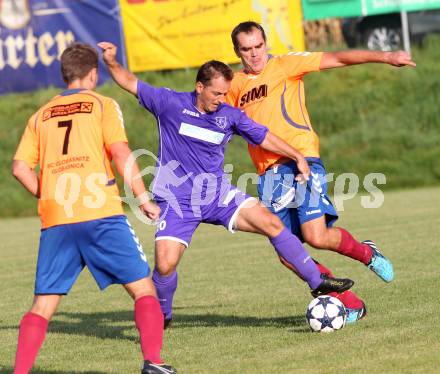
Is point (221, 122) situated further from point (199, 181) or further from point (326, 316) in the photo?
point (326, 316)

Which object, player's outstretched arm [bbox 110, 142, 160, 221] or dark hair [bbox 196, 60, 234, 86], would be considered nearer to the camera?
player's outstretched arm [bbox 110, 142, 160, 221]

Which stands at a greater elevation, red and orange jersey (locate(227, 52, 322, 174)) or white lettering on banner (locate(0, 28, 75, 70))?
white lettering on banner (locate(0, 28, 75, 70))

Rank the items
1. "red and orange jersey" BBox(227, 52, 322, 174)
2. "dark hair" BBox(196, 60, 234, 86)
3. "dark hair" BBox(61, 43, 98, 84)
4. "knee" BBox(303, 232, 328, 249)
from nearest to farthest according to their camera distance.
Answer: "dark hair" BBox(61, 43, 98, 84), "dark hair" BBox(196, 60, 234, 86), "knee" BBox(303, 232, 328, 249), "red and orange jersey" BBox(227, 52, 322, 174)

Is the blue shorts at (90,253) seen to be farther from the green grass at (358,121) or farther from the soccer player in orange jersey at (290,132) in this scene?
the green grass at (358,121)

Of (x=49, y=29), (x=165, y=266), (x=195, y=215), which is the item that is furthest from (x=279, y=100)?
(x=49, y=29)

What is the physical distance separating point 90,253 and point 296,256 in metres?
2.03

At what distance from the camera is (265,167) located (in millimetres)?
7520

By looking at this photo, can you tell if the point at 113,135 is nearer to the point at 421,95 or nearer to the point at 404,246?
the point at 404,246

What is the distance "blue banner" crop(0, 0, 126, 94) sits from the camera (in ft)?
64.6

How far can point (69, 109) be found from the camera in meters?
5.42

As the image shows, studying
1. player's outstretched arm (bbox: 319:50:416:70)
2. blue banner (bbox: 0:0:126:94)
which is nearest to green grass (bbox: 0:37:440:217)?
blue banner (bbox: 0:0:126:94)

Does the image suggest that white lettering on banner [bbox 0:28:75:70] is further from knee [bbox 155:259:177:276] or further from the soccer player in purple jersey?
knee [bbox 155:259:177:276]

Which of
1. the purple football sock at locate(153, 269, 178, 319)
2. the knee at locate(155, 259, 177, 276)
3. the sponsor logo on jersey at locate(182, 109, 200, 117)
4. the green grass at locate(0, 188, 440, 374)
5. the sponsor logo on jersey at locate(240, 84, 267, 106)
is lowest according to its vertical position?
the green grass at locate(0, 188, 440, 374)

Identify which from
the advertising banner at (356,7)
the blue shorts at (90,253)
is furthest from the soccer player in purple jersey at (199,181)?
the advertising banner at (356,7)
